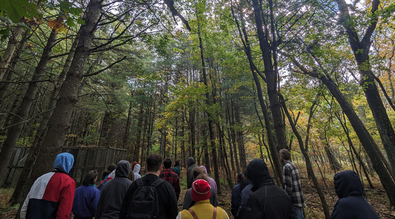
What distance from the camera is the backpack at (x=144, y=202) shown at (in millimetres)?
1812

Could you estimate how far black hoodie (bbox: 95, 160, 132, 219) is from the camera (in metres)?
2.50

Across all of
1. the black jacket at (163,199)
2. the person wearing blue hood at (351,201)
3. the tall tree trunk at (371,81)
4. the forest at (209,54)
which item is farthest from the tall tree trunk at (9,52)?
the tall tree trunk at (371,81)

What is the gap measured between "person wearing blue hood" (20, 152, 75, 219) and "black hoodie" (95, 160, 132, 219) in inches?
18.2

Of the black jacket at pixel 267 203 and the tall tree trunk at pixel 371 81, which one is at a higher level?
the tall tree trunk at pixel 371 81

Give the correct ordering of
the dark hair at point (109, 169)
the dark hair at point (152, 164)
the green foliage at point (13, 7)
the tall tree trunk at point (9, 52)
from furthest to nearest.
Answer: the dark hair at point (109, 169), the tall tree trunk at point (9, 52), the dark hair at point (152, 164), the green foliage at point (13, 7)

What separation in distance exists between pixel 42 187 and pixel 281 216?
3270 millimetres

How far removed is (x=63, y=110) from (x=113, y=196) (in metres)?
1.70

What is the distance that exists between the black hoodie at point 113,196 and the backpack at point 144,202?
88 centimetres

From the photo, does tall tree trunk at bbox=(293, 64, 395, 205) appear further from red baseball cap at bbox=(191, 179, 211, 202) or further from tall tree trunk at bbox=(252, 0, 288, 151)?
red baseball cap at bbox=(191, 179, 211, 202)

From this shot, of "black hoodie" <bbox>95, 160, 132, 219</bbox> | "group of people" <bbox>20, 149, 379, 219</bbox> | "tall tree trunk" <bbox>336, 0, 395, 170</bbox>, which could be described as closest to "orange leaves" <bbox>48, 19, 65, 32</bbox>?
"group of people" <bbox>20, 149, 379, 219</bbox>

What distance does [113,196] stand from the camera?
2.61 m

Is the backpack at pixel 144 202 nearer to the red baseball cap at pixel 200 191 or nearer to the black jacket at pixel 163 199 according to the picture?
the black jacket at pixel 163 199

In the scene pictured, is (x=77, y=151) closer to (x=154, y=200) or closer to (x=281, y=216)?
(x=154, y=200)

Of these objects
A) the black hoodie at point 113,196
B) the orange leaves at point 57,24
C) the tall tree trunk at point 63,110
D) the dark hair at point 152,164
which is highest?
the orange leaves at point 57,24
